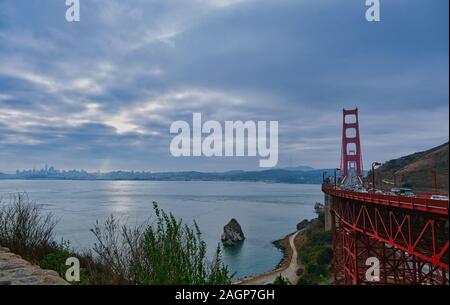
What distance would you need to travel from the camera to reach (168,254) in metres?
3.39

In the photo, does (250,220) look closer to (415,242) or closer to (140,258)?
(415,242)

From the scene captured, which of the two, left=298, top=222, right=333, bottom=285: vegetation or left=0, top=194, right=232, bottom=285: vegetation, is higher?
left=0, top=194, right=232, bottom=285: vegetation

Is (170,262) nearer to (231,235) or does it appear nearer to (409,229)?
(409,229)

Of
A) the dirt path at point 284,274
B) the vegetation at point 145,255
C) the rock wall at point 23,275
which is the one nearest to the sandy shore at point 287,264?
the dirt path at point 284,274

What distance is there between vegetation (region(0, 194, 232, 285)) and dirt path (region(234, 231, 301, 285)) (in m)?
12.1

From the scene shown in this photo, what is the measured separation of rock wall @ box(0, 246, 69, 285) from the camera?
3371mm

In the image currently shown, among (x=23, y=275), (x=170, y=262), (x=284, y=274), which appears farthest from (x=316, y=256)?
(x=23, y=275)

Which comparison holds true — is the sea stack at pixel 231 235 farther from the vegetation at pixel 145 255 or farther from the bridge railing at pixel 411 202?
the vegetation at pixel 145 255

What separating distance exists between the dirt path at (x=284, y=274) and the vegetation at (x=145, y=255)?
12.1 m

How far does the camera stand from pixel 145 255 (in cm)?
405

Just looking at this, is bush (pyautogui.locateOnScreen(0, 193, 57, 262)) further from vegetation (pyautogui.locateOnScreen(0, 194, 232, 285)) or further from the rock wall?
the rock wall

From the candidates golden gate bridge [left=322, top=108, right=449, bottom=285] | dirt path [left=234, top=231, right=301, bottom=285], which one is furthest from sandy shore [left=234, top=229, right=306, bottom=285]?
golden gate bridge [left=322, top=108, right=449, bottom=285]
